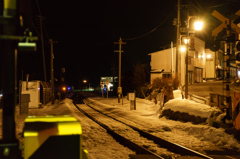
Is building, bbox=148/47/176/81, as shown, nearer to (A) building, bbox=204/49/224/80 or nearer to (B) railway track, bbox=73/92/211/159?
(A) building, bbox=204/49/224/80

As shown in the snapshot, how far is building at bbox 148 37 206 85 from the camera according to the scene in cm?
3656

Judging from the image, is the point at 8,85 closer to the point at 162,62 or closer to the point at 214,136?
the point at 214,136

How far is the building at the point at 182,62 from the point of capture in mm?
36562

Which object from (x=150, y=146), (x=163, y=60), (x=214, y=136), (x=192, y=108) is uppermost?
(x=163, y=60)

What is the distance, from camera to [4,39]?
3.07m

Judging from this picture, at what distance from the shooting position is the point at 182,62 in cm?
3616

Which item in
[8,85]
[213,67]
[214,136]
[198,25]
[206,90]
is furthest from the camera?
[213,67]

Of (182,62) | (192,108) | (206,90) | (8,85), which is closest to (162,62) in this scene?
(182,62)

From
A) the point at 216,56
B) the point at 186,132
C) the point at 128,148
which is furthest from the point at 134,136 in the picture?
the point at 216,56

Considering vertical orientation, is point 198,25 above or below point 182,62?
above

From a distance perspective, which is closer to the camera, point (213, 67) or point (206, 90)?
point (206, 90)

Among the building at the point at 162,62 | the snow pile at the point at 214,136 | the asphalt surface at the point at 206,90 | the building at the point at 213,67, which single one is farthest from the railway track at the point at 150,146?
the building at the point at 213,67

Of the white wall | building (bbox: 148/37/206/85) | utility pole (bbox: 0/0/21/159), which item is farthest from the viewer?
the white wall

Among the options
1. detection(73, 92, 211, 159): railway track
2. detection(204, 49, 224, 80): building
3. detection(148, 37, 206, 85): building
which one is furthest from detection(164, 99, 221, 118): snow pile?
detection(204, 49, 224, 80): building
